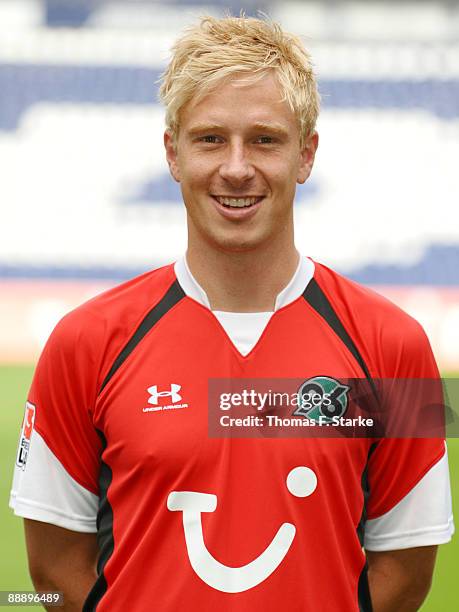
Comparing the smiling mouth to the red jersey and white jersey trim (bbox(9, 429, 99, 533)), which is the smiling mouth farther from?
white jersey trim (bbox(9, 429, 99, 533))

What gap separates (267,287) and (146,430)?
0.31m

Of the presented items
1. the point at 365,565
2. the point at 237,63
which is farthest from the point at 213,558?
the point at 237,63

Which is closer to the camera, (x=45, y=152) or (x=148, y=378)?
(x=148, y=378)

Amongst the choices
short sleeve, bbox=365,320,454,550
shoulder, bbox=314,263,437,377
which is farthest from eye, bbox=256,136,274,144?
short sleeve, bbox=365,320,454,550

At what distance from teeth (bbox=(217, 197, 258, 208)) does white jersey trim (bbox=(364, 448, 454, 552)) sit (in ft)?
1.73

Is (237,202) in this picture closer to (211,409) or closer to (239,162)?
(239,162)

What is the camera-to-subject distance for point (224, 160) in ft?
4.91

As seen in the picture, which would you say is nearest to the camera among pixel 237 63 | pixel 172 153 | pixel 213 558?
pixel 213 558

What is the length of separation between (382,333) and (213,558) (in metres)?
0.44

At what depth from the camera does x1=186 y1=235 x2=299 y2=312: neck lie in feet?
5.18

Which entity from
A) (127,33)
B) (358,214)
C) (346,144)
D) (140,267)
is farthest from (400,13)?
(140,267)

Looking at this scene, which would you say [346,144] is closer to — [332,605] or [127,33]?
[127,33]

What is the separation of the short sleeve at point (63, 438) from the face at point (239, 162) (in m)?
0.27

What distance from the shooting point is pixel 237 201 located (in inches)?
58.9
